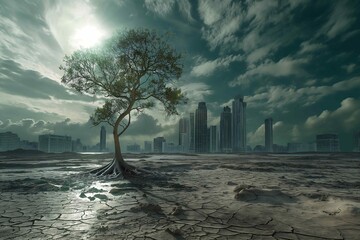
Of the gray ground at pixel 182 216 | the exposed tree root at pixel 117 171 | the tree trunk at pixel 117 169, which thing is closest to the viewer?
the gray ground at pixel 182 216

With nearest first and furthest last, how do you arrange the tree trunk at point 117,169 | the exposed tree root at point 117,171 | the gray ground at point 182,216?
the gray ground at point 182,216, the exposed tree root at point 117,171, the tree trunk at point 117,169

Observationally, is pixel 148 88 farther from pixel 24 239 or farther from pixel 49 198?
pixel 24 239

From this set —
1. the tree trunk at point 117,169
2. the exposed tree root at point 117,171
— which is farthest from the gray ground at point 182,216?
the tree trunk at point 117,169

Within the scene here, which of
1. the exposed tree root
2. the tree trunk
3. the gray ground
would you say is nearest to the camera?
the gray ground

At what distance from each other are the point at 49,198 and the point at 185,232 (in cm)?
680

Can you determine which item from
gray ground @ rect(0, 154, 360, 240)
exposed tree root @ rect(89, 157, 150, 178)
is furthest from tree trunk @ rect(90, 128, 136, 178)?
gray ground @ rect(0, 154, 360, 240)

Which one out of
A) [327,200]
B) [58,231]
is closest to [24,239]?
[58,231]

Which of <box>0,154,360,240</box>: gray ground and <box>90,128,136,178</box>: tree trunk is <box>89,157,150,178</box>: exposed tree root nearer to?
<box>90,128,136,178</box>: tree trunk

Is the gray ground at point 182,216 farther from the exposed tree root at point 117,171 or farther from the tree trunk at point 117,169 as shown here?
the tree trunk at point 117,169

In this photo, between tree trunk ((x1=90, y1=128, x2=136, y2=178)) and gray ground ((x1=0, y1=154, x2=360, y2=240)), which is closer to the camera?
gray ground ((x1=0, y1=154, x2=360, y2=240))

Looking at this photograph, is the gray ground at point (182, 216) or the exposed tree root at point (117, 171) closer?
the gray ground at point (182, 216)

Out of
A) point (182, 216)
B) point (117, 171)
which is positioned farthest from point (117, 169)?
point (182, 216)

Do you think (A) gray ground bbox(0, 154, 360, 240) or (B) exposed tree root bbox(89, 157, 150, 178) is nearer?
(A) gray ground bbox(0, 154, 360, 240)

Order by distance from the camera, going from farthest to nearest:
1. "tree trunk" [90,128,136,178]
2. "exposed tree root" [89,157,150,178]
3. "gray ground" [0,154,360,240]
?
1. "tree trunk" [90,128,136,178]
2. "exposed tree root" [89,157,150,178]
3. "gray ground" [0,154,360,240]
